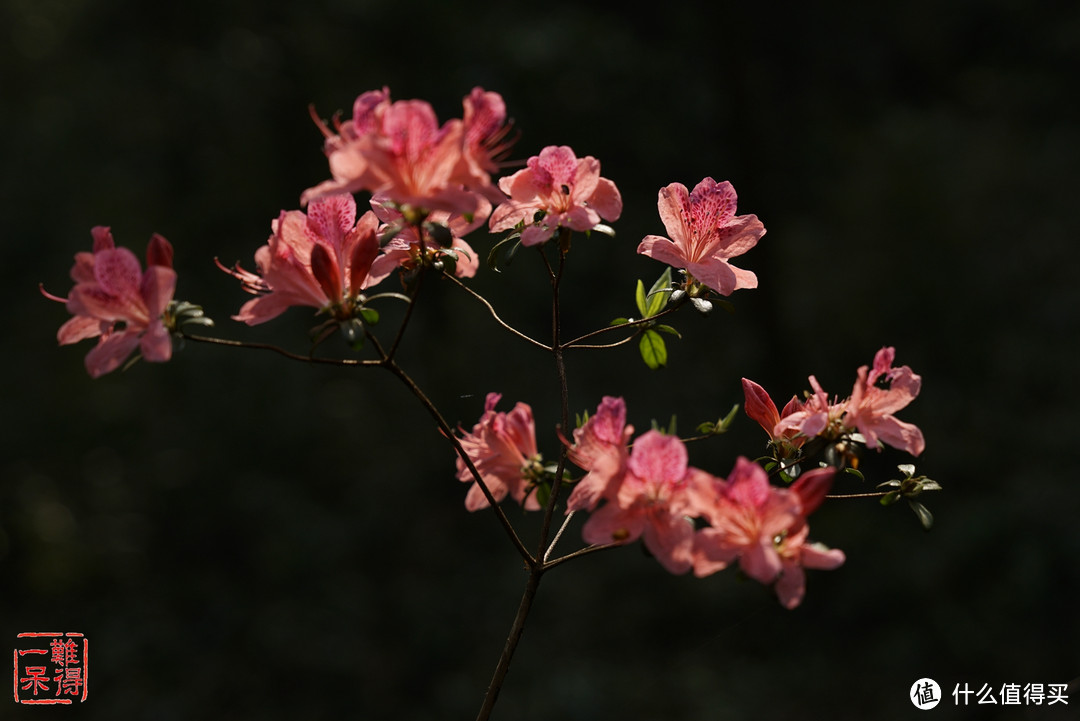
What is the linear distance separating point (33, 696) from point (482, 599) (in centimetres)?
157

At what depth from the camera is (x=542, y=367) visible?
14.7ft

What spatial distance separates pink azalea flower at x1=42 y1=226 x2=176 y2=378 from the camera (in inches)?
28.1

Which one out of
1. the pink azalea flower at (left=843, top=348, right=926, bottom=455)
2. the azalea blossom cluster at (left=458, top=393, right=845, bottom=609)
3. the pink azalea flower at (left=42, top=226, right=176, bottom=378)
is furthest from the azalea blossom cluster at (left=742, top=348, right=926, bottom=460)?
the pink azalea flower at (left=42, top=226, right=176, bottom=378)

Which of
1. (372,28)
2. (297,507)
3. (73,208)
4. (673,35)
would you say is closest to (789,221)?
(673,35)

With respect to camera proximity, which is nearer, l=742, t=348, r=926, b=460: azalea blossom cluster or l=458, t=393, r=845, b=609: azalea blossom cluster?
l=458, t=393, r=845, b=609: azalea blossom cluster

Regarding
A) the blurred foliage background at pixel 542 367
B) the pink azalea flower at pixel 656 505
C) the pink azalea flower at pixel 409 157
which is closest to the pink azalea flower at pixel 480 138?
the pink azalea flower at pixel 409 157

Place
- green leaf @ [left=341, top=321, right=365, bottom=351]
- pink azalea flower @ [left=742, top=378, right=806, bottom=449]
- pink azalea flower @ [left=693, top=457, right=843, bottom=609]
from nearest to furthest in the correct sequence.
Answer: pink azalea flower @ [left=693, top=457, right=843, bottom=609], green leaf @ [left=341, top=321, right=365, bottom=351], pink azalea flower @ [left=742, top=378, right=806, bottom=449]

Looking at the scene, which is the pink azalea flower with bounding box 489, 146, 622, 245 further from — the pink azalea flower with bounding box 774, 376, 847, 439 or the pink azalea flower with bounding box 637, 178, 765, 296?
the pink azalea flower with bounding box 774, 376, 847, 439

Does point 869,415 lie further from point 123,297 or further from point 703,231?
point 123,297

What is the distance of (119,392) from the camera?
4469mm

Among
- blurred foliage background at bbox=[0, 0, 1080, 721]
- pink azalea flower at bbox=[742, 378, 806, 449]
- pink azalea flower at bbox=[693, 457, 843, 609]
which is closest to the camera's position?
Answer: pink azalea flower at bbox=[693, 457, 843, 609]

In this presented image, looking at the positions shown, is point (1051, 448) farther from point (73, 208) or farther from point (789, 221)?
point (73, 208)

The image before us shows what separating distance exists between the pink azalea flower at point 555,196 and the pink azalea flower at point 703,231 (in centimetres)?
7

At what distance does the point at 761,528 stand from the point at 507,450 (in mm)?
270
